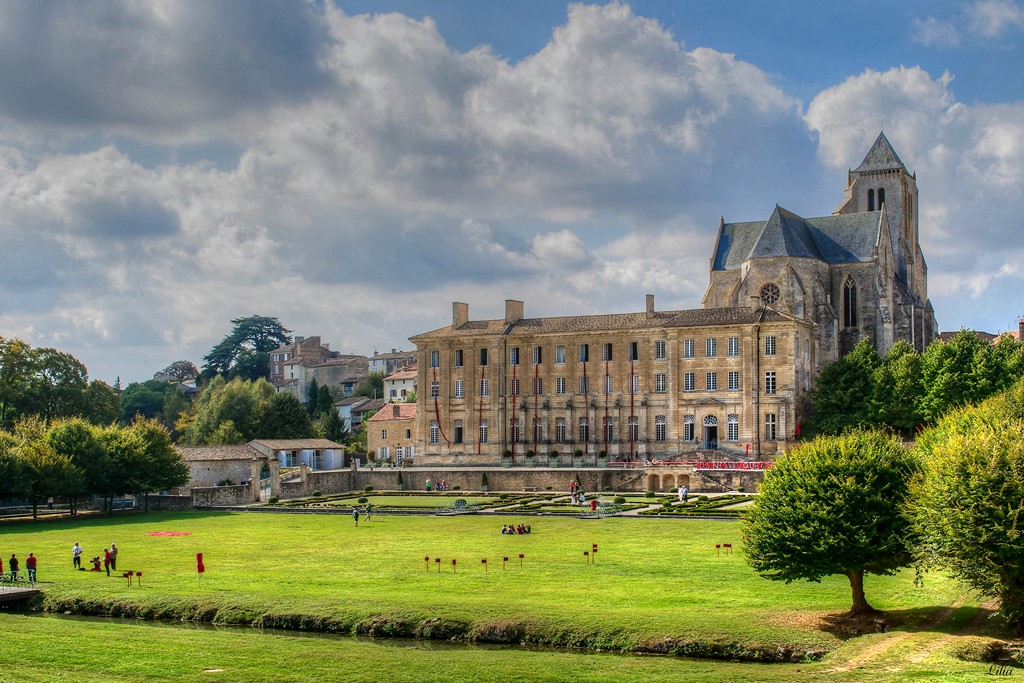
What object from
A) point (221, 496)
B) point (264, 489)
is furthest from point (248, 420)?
point (221, 496)

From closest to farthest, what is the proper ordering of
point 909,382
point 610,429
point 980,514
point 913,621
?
point 980,514 → point 913,621 → point 909,382 → point 610,429

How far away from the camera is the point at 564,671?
76.8 ft

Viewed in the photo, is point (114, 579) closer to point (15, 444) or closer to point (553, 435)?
point (15, 444)

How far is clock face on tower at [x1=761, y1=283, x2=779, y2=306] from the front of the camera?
83125 millimetres

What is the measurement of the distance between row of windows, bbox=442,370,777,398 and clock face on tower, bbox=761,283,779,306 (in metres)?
9.67

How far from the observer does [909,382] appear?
2798 inches

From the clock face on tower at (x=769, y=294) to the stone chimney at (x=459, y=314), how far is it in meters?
22.1

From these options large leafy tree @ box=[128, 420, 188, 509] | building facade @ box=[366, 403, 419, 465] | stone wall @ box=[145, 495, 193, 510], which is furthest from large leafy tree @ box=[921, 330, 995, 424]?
large leafy tree @ box=[128, 420, 188, 509]

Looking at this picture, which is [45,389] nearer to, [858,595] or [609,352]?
[609,352]

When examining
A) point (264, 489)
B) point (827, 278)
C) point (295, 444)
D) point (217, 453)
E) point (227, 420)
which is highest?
point (827, 278)

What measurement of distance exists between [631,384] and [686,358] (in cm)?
432

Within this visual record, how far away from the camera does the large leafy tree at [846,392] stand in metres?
72.7

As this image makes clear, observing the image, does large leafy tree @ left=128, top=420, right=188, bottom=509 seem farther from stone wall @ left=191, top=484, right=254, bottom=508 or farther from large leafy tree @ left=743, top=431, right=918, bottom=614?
large leafy tree @ left=743, top=431, right=918, bottom=614

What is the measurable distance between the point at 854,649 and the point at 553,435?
56816 millimetres
